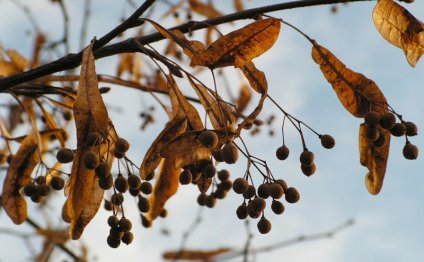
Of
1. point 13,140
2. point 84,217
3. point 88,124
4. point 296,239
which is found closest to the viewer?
point 88,124

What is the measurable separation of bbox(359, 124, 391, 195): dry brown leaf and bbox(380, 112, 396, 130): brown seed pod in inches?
2.9

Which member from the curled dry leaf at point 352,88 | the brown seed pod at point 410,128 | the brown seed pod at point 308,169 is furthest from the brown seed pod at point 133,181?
the brown seed pod at point 410,128

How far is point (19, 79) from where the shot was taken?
1470mm

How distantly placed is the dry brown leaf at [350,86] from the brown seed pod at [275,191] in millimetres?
218

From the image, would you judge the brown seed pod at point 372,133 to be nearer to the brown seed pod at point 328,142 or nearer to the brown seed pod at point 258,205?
the brown seed pod at point 328,142

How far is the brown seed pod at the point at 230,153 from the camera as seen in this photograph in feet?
4.23

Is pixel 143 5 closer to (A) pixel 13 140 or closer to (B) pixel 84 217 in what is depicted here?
(B) pixel 84 217

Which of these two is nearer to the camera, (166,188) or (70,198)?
(70,198)

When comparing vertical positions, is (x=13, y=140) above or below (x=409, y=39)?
above

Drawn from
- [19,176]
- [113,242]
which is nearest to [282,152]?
[113,242]

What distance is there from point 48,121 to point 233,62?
2.65ft

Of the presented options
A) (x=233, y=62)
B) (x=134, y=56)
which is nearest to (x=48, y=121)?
(x=233, y=62)

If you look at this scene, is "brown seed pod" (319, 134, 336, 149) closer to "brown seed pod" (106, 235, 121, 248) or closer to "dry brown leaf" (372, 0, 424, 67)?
"dry brown leaf" (372, 0, 424, 67)

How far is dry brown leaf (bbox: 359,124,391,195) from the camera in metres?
1.48
